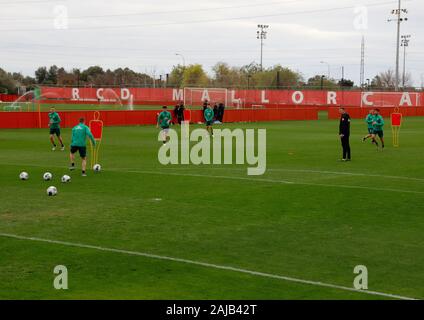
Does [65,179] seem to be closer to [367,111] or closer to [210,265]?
[210,265]

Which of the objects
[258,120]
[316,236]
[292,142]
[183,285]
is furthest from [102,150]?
[258,120]

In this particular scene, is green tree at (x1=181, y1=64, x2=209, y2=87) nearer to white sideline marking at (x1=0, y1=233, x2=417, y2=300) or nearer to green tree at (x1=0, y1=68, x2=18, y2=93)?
green tree at (x1=0, y1=68, x2=18, y2=93)

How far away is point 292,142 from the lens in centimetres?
3488

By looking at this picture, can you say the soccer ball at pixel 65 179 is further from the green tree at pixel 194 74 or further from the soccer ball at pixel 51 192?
the green tree at pixel 194 74

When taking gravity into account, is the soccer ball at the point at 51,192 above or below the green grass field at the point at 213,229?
above

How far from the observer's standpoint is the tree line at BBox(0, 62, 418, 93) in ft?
356

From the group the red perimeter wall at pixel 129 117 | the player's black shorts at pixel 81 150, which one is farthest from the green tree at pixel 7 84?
the player's black shorts at pixel 81 150

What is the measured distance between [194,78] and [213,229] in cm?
10718

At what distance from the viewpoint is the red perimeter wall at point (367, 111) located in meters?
62.1

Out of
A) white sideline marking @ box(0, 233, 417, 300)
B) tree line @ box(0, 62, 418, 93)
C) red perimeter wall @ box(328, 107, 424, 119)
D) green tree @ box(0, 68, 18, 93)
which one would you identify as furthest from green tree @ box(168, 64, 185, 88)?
white sideline marking @ box(0, 233, 417, 300)

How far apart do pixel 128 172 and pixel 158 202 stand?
588cm

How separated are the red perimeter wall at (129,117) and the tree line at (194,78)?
152ft

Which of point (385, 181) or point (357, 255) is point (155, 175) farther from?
point (357, 255)

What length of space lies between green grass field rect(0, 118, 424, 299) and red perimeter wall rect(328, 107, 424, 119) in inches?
1502
